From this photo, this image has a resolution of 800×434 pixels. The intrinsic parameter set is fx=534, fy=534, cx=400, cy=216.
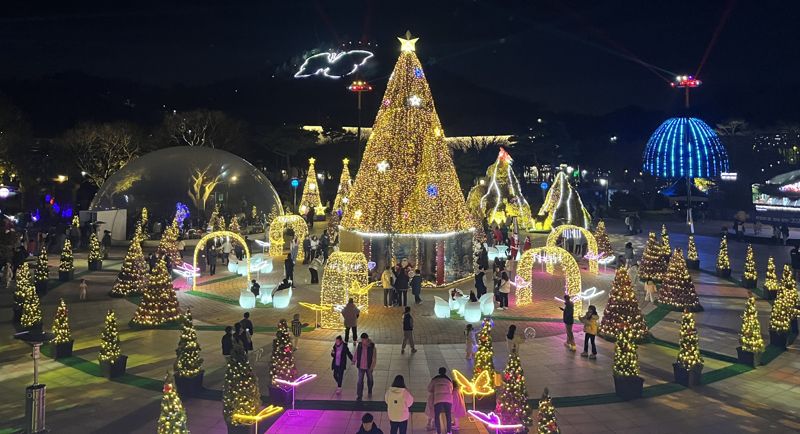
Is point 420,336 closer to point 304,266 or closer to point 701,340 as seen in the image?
point 701,340

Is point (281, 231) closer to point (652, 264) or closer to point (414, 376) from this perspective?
point (652, 264)

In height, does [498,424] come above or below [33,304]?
below

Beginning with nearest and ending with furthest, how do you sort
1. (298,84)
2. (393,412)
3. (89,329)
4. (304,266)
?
1. (393,412)
2. (89,329)
3. (304,266)
4. (298,84)

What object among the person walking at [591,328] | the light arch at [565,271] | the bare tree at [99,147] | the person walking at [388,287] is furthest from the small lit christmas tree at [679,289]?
the bare tree at [99,147]

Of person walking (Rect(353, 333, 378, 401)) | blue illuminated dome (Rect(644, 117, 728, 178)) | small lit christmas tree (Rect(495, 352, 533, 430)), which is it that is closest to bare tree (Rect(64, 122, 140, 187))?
person walking (Rect(353, 333, 378, 401))

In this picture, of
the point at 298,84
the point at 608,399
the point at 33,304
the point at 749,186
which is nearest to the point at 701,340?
the point at 608,399

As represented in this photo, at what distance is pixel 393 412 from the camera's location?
7789 mm

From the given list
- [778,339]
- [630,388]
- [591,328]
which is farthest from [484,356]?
[778,339]

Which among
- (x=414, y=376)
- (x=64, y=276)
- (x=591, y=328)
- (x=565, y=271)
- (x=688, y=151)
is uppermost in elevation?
(x=688, y=151)

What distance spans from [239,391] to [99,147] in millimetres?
43774

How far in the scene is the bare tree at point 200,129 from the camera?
5072cm

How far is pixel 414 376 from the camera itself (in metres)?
11.3

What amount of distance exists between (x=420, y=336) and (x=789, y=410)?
7980 millimetres

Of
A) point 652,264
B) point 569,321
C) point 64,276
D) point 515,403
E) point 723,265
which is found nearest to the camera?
point 515,403
